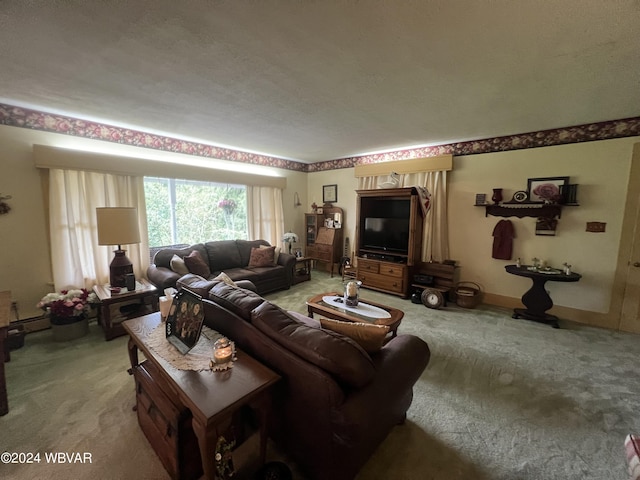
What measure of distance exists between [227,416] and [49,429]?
1.55 metres

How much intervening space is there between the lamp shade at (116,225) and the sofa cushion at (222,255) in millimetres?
1295

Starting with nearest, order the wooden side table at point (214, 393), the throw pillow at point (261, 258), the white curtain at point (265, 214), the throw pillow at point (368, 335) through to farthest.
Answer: the wooden side table at point (214, 393) → the throw pillow at point (368, 335) → the throw pillow at point (261, 258) → the white curtain at point (265, 214)

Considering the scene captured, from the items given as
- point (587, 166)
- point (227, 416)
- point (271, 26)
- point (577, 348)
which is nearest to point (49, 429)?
point (227, 416)

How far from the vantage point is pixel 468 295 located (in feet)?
12.1

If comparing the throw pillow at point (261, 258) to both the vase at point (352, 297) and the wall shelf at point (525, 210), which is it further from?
the wall shelf at point (525, 210)

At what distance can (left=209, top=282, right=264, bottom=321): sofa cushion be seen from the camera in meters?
1.53

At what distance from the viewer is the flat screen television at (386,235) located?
4215 millimetres

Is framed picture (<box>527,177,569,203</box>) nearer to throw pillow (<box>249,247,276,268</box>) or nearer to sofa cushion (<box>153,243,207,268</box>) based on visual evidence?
throw pillow (<box>249,247,276,268</box>)

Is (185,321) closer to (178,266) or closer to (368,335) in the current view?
(368,335)

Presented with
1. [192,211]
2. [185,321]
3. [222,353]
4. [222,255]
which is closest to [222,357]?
[222,353]

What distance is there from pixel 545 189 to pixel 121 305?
5.49 meters

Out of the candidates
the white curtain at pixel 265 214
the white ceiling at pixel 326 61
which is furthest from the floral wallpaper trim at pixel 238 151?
the white curtain at pixel 265 214

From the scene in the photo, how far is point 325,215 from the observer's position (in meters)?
5.68

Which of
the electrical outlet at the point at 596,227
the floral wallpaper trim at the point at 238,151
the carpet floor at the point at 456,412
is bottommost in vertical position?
the carpet floor at the point at 456,412
